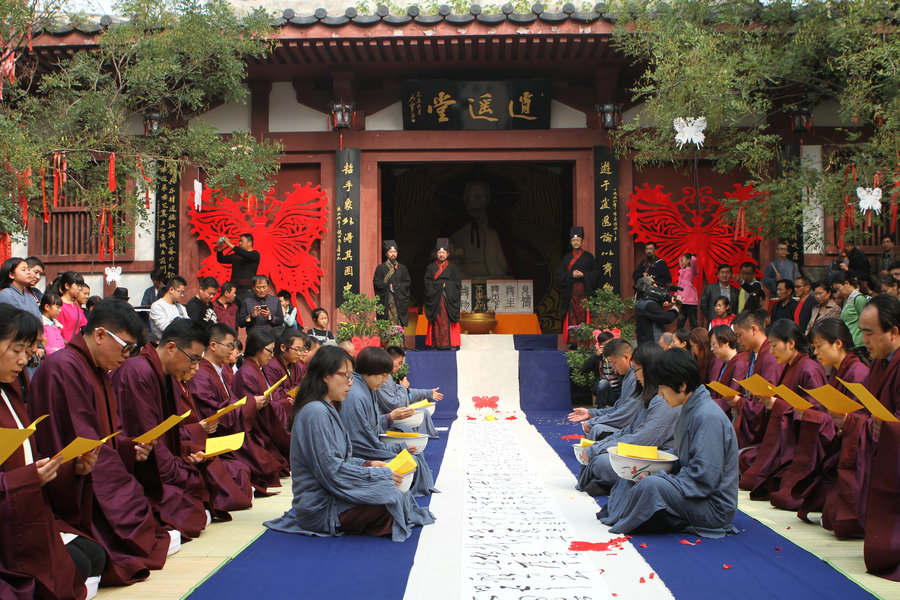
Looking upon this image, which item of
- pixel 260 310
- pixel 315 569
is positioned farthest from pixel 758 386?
pixel 260 310

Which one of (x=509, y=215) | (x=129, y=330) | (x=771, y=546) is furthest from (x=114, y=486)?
(x=509, y=215)

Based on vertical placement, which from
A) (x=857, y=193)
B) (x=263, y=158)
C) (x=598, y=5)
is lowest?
(x=857, y=193)

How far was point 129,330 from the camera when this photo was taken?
338cm

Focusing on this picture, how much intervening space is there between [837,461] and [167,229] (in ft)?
29.0

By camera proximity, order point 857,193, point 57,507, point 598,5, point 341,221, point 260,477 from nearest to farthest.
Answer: point 57,507 < point 260,477 < point 857,193 < point 598,5 < point 341,221

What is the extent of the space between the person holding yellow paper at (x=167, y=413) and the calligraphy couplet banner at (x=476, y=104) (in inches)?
285

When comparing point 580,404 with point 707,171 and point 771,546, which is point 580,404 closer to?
point 707,171

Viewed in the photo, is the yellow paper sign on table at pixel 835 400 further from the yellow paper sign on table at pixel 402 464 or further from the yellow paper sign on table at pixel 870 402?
the yellow paper sign on table at pixel 402 464

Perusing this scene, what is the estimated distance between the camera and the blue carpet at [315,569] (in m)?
3.07

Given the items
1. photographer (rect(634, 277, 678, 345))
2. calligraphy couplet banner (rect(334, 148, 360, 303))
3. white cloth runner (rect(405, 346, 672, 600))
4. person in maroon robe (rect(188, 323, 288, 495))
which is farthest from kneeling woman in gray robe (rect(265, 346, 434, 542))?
calligraphy couplet banner (rect(334, 148, 360, 303))

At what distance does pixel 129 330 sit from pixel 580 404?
25.1ft

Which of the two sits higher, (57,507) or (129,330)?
(129,330)

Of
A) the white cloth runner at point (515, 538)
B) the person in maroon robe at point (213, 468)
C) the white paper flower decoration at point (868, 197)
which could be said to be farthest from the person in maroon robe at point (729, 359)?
the person in maroon robe at point (213, 468)

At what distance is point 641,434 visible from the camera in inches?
188
